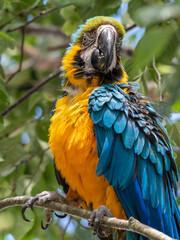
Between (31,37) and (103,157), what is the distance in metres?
4.50

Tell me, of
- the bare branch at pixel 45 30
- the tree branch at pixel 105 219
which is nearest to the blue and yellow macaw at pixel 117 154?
the tree branch at pixel 105 219

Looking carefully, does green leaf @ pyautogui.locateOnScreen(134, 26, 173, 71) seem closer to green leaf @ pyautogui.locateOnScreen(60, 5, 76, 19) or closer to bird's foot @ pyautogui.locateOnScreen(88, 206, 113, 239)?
bird's foot @ pyautogui.locateOnScreen(88, 206, 113, 239)

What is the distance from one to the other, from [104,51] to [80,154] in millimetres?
772

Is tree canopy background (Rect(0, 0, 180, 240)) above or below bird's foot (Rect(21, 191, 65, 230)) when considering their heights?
above

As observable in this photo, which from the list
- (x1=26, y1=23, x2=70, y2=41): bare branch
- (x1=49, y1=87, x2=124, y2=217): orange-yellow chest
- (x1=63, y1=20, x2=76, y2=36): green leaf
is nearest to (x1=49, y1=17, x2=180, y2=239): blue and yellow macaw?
(x1=49, y1=87, x2=124, y2=217): orange-yellow chest

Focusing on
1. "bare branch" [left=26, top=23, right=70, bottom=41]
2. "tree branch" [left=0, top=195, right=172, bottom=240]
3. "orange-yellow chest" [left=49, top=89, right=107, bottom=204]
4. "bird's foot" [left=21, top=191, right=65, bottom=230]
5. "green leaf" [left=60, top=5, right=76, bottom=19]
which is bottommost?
"tree branch" [left=0, top=195, right=172, bottom=240]

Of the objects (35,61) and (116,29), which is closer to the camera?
(116,29)

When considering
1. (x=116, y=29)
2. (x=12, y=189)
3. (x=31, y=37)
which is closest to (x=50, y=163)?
(x=12, y=189)

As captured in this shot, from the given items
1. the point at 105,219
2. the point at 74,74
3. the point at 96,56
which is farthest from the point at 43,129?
the point at 105,219

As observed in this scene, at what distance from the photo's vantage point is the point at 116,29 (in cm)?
272

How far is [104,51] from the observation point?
2.48 metres

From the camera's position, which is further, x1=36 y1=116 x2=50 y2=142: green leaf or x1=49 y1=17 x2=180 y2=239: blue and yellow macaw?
x1=36 y1=116 x2=50 y2=142: green leaf

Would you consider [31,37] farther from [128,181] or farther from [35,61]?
[128,181]

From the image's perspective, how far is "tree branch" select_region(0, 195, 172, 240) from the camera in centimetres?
141
